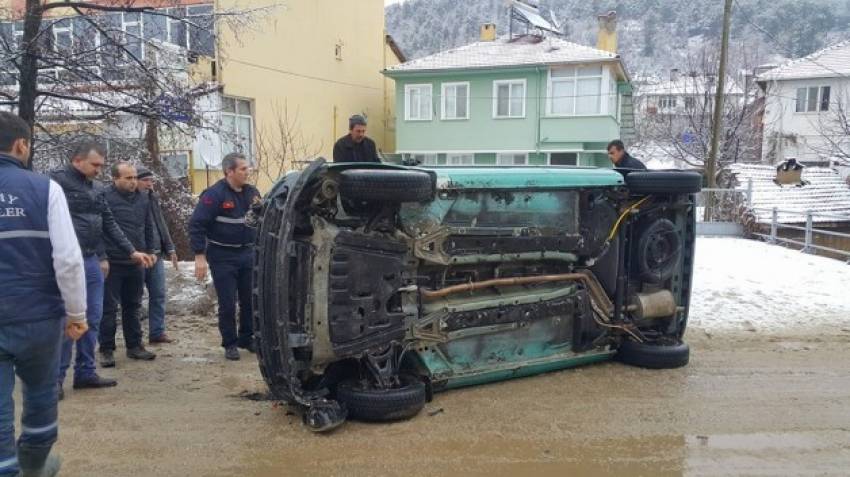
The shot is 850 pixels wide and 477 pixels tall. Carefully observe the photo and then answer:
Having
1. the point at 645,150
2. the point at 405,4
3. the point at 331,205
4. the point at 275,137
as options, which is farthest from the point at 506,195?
the point at 405,4

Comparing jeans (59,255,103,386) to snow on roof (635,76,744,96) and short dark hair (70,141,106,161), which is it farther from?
snow on roof (635,76,744,96)

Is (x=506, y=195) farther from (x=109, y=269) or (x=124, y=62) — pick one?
(x=124, y=62)

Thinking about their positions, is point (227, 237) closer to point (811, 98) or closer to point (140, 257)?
point (140, 257)

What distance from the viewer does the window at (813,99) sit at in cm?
3328

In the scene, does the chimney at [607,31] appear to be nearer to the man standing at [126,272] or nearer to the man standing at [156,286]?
the man standing at [156,286]

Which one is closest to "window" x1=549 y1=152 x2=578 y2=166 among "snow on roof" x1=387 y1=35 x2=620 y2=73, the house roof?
"snow on roof" x1=387 y1=35 x2=620 y2=73

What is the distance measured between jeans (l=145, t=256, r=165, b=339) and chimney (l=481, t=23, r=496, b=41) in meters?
25.5

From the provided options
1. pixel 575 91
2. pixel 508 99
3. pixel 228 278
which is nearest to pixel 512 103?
pixel 508 99

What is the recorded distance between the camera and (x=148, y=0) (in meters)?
8.34

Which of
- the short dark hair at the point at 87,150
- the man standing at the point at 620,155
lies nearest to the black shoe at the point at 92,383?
the short dark hair at the point at 87,150

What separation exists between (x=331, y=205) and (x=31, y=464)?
207 centimetres

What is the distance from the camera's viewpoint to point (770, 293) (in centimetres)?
820

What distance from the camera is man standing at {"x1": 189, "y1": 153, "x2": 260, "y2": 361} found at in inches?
214

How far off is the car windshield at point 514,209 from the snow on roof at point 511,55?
2084 cm
